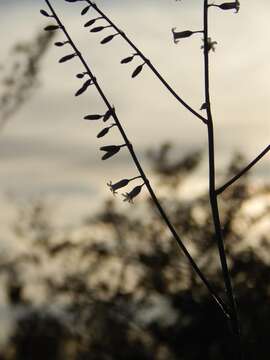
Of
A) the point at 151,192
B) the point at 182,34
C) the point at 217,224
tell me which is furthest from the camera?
the point at 182,34

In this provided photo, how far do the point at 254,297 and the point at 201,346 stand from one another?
2897mm

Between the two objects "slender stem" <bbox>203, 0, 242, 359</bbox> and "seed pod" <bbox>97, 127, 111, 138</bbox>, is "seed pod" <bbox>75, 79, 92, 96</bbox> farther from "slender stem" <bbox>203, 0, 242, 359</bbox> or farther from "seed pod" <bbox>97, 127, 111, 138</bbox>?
"slender stem" <bbox>203, 0, 242, 359</bbox>

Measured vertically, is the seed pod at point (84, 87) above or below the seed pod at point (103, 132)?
above

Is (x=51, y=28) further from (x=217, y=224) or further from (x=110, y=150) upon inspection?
(x=217, y=224)

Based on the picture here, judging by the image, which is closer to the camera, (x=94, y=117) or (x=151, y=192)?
(x=151, y=192)

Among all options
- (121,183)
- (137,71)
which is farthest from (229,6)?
(121,183)

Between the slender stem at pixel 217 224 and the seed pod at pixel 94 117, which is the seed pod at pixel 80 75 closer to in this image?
the seed pod at pixel 94 117

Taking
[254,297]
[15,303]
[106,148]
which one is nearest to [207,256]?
[254,297]

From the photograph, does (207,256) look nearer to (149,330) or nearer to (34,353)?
(149,330)

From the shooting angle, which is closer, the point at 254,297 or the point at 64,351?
the point at 254,297

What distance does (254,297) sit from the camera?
36.0 m

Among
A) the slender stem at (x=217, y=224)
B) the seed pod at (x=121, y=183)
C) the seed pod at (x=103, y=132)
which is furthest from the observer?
the seed pod at (x=121, y=183)

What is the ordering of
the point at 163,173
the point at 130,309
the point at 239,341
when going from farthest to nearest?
the point at 163,173, the point at 130,309, the point at 239,341

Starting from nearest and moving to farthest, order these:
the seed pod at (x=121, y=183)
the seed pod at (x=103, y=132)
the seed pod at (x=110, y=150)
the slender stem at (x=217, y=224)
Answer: the slender stem at (x=217, y=224) < the seed pod at (x=103, y=132) < the seed pod at (x=110, y=150) < the seed pod at (x=121, y=183)
